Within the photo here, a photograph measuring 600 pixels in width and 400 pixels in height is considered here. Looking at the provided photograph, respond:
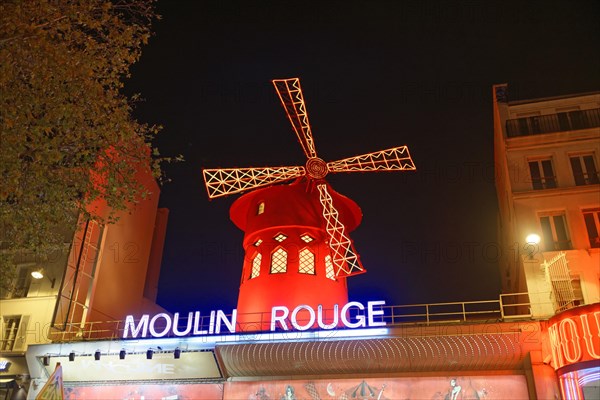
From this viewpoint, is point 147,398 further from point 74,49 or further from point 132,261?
point 74,49

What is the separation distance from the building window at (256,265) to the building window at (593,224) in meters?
7.47

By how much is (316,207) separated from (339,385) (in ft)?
16.3

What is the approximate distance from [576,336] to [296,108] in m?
9.69

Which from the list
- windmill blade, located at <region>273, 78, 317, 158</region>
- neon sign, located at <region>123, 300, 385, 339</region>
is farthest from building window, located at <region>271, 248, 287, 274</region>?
windmill blade, located at <region>273, 78, 317, 158</region>

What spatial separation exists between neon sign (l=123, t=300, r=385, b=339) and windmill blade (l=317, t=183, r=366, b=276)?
1601 mm

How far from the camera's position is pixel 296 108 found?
16.5 metres

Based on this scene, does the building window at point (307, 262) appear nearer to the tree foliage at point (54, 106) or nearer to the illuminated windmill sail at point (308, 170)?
the illuminated windmill sail at point (308, 170)

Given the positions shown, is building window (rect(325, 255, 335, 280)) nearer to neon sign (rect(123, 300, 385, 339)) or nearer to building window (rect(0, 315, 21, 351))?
neon sign (rect(123, 300, 385, 339))

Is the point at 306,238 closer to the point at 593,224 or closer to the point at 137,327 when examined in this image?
the point at 137,327

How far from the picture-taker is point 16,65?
7.75 m

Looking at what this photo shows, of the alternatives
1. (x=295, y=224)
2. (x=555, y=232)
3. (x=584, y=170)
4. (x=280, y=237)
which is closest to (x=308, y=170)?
(x=295, y=224)

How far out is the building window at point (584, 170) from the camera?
12.6m

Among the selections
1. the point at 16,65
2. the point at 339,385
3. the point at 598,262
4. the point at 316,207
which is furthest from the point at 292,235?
the point at 16,65

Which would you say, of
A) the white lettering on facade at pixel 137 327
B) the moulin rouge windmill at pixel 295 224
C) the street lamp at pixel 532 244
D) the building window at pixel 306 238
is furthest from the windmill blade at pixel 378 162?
the white lettering on facade at pixel 137 327
